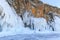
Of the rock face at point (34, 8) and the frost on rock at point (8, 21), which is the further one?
the rock face at point (34, 8)

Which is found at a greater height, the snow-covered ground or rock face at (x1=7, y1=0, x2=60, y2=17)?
rock face at (x1=7, y1=0, x2=60, y2=17)

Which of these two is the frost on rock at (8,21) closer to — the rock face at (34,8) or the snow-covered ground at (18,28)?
the snow-covered ground at (18,28)

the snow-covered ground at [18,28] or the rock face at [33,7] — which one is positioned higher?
the rock face at [33,7]

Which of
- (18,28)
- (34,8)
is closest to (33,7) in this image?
(34,8)

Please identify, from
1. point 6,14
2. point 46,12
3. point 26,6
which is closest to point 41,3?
point 46,12

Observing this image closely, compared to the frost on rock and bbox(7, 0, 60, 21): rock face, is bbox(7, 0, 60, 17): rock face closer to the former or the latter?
bbox(7, 0, 60, 21): rock face

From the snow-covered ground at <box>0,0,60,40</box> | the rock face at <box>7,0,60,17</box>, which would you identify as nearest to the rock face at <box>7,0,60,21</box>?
the rock face at <box>7,0,60,17</box>

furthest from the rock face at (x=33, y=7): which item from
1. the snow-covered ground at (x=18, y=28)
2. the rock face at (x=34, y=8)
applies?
the snow-covered ground at (x=18, y=28)

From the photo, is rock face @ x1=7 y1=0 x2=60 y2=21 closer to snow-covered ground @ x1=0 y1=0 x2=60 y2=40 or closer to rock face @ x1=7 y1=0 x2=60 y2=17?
rock face @ x1=7 y1=0 x2=60 y2=17

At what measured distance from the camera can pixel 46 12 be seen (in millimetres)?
4742

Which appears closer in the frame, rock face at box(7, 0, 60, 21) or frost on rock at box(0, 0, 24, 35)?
frost on rock at box(0, 0, 24, 35)

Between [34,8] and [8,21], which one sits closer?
[8,21]

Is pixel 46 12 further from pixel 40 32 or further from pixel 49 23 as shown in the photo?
pixel 40 32

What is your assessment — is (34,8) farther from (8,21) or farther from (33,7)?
(8,21)
